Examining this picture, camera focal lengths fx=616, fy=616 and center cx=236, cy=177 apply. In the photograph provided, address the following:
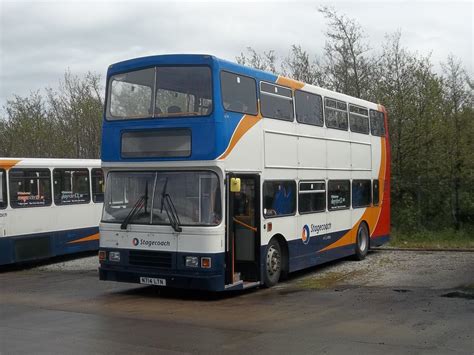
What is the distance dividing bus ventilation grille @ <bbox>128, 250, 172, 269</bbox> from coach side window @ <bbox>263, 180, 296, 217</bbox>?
7.32ft

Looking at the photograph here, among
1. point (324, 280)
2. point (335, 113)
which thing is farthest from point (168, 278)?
point (335, 113)

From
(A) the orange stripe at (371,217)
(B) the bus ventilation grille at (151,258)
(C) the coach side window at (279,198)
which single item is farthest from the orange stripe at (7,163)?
(A) the orange stripe at (371,217)

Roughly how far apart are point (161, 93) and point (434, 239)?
12.9 m

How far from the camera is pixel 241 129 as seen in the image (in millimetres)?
11406

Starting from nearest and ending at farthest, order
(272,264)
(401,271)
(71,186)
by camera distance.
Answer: (272,264)
(401,271)
(71,186)

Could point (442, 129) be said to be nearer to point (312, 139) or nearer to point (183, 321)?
point (312, 139)

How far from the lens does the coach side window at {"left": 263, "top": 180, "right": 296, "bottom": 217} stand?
12.2m

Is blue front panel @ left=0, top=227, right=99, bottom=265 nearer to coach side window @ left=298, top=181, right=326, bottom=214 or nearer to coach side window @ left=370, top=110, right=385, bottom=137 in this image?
coach side window @ left=298, top=181, right=326, bottom=214

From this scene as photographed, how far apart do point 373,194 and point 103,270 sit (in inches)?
354

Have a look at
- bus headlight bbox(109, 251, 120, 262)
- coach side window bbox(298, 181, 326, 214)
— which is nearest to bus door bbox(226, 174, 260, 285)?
coach side window bbox(298, 181, 326, 214)

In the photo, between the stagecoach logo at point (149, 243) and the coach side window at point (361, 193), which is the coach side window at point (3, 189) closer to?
the stagecoach logo at point (149, 243)

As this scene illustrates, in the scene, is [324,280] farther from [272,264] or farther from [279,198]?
[279,198]

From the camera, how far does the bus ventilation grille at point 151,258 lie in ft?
36.3

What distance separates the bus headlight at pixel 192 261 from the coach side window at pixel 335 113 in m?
5.65
